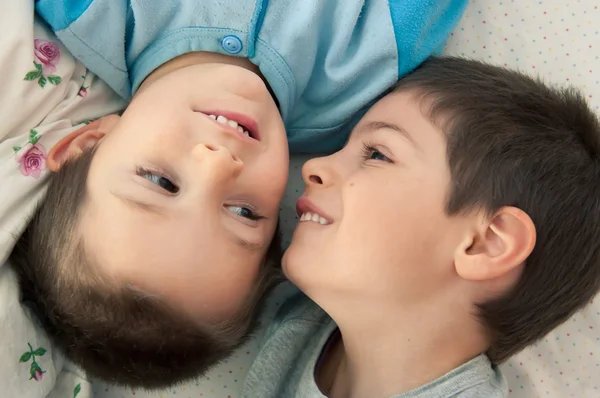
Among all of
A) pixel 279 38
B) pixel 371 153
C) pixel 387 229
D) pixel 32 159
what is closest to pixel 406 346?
pixel 387 229

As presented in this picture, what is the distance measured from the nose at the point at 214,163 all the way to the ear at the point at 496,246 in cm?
34

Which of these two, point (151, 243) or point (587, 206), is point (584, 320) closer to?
point (587, 206)

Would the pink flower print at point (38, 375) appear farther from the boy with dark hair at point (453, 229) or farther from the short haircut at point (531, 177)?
the short haircut at point (531, 177)

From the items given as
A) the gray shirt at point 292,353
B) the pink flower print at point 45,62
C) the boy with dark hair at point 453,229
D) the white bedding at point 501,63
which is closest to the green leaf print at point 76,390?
the white bedding at point 501,63

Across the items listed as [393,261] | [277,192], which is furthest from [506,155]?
[277,192]

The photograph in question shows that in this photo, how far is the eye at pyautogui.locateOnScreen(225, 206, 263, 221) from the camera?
0.91 meters

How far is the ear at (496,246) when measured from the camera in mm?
840

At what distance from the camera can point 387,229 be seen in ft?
2.87

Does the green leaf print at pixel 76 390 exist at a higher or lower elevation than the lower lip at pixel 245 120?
lower

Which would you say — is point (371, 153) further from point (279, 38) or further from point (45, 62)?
point (45, 62)

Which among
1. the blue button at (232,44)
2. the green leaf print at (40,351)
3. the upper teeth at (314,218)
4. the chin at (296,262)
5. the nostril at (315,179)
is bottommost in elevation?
the green leaf print at (40,351)

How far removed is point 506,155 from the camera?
877mm

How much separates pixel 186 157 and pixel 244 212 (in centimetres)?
13

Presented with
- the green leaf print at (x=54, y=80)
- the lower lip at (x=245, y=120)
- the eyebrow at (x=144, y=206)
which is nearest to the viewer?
the eyebrow at (x=144, y=206)
